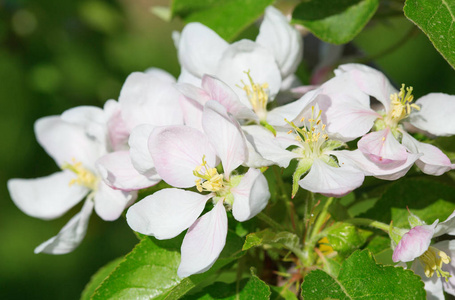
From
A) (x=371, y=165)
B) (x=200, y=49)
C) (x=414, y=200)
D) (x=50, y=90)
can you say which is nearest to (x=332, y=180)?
(x=371, y=165)

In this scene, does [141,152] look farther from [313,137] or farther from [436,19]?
[436,19]

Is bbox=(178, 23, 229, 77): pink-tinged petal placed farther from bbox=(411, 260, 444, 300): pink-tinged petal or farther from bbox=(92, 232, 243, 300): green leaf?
bbox=(411, 260, 444, 300): pink-tinged petal

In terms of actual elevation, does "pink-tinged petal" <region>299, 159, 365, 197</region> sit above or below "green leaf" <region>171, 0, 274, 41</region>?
below

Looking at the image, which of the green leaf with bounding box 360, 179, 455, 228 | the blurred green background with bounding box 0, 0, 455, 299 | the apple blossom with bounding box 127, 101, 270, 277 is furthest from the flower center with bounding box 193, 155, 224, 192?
the blurred green background with bounding box 0, 0, 455, 299

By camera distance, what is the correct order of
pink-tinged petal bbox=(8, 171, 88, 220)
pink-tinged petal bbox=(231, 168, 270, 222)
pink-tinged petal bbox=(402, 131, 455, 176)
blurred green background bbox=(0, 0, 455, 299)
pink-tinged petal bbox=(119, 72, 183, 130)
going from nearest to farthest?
1. pink-tinged petal bbox=(231, 168, 270, 222)
2. pink-tinged petal bbox=(402, 131, 455, 176)
3. pink-tinged petal bbox=(119, 72, 183, 130)
4. pink-tinged petal bbox=(8, 171, 88, 220)
5. blurred green background bbox=(0, 0, 455, 299)

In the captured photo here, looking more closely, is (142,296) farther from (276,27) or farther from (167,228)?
(276,27)
